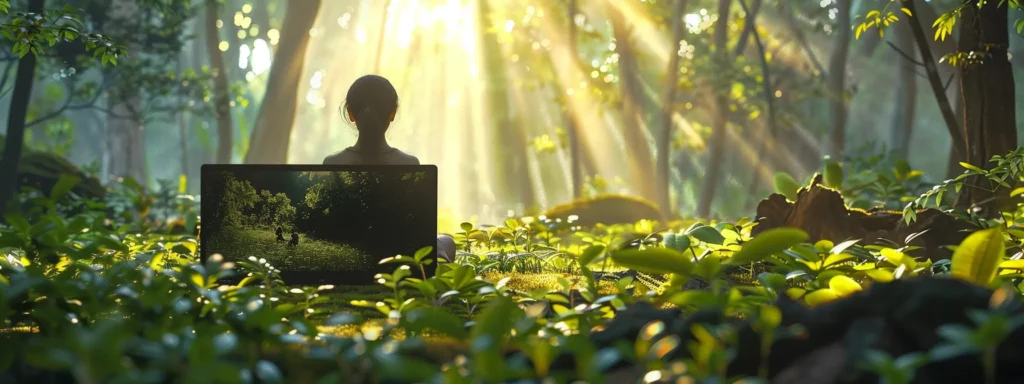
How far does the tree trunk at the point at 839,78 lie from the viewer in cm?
1778

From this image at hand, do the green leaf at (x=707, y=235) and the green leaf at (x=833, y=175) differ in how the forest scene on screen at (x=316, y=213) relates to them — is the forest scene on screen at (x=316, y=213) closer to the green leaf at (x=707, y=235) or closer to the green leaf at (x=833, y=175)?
the green leaf at (x=707, y=235)

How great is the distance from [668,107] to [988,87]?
404 inches

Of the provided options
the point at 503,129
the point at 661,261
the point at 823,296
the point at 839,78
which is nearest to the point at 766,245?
the point at 823,296

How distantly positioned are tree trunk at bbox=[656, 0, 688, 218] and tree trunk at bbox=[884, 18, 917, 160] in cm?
368

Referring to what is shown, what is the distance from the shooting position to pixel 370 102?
15.1 ft

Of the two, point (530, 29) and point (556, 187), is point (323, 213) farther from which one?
point (556, 187)

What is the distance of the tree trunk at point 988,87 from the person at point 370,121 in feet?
11.4

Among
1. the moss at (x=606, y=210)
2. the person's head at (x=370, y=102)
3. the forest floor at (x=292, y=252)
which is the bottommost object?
the moss at (x=606, y=210)

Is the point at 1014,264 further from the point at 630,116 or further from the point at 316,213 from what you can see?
the point at 630,116

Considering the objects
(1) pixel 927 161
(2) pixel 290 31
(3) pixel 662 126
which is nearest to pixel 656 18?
(3) pixel 662 126

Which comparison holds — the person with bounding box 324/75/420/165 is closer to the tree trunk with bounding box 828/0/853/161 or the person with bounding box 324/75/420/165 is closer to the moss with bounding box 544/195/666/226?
the moss with bounding box 544/195/666/226

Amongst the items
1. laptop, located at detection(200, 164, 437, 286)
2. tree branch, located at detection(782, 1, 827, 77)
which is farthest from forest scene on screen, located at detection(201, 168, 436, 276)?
tree branch, located at detection(782, 1, 827, 77)

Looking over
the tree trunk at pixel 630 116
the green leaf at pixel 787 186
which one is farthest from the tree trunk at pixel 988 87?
the tree trunk at pixel 630 116

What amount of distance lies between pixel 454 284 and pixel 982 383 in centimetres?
166
